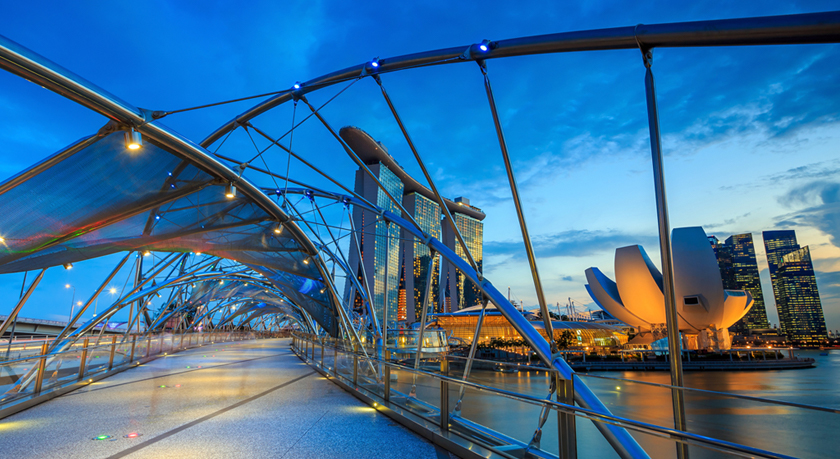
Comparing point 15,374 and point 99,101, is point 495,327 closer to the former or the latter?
point 15,374

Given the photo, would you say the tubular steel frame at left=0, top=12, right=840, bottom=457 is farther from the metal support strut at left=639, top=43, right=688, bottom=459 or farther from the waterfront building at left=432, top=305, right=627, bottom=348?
the waterfront building at left=432, top=305, right=627, bottom=348

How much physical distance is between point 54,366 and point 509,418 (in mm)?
11365

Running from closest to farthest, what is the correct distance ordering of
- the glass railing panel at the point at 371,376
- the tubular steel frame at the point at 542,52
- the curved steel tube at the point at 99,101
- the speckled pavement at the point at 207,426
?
the tubular steel frame at the point at 542,52 < the speckled pavement at the point at 207,426 < the curved steel tube at the point at 99,101 < the glass railing panel at the point at 371,376

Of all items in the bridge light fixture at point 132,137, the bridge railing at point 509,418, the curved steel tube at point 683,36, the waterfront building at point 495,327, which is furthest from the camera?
the waterfront building at point 495,327

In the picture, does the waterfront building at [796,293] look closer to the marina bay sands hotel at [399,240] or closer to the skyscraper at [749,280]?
the skyscraper at [749,280]

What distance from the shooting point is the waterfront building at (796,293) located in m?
179

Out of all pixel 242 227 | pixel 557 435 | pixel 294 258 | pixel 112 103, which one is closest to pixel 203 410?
pixel 112 103

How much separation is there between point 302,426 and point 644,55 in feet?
24.9

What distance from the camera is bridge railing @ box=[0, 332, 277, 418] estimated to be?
902 cm

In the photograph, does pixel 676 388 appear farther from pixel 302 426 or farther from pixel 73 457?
pixel 73 457

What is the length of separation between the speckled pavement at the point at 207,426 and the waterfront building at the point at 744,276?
22153 centimetres

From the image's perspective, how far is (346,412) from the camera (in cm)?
890

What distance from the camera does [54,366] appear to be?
35.9ft

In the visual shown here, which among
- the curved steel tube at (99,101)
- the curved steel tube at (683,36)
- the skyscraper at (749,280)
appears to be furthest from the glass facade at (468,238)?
the curved steel tube at (683,36)
